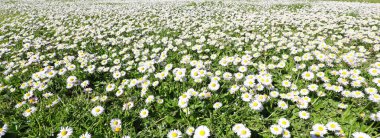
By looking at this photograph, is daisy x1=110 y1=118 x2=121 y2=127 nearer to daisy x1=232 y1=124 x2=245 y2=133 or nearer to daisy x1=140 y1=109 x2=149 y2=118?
daisy x1=140 y1=109 x2=149 y2=118

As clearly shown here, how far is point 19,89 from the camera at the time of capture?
12.7ft

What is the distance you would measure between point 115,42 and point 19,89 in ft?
8.60

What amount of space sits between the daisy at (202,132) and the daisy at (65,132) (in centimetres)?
149

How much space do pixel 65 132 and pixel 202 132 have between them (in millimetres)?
1639

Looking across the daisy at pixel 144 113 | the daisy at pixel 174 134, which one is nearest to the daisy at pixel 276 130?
the daisy at pixel 174 134

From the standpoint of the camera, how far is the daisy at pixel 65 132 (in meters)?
2.51

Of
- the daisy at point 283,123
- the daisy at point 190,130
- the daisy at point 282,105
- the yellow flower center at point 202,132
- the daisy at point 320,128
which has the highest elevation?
the daisy at point 282,105

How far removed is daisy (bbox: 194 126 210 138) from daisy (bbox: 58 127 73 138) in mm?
1490

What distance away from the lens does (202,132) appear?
2484 mm

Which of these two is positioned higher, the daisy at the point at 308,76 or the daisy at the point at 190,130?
the daisy at the point at 308,76

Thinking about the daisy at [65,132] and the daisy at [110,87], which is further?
the daisy at [110,87]

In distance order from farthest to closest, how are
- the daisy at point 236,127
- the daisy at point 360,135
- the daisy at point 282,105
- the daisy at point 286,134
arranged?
the daisy at point 282,105
the daisy at point 236,127
the daisy at point 286,134
the daisy at point 360,135

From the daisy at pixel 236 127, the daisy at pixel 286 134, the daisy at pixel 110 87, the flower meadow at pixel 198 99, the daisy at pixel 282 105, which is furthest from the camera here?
the daisy at pixel 110 87

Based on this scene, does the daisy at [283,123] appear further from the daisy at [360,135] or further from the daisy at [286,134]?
the daisy at [360,135]
